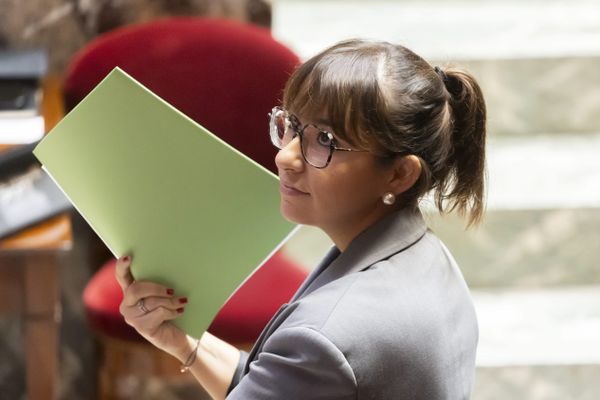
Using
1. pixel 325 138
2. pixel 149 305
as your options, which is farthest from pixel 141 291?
pixel 325 138

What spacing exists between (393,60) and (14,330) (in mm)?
1912

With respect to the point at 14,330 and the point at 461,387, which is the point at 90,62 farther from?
the point at 461,387

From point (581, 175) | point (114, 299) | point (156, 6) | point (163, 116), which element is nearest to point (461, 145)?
point (163, 116)

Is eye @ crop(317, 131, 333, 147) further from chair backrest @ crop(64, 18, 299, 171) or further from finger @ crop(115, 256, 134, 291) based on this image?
chair backrest @ crop(64, 18, 299, 171)

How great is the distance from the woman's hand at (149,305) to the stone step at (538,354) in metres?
1.32

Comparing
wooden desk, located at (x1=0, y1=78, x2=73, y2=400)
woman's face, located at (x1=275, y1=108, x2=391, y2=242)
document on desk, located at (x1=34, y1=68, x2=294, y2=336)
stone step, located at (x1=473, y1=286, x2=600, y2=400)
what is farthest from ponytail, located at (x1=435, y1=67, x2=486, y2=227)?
stone step, located at (x1=473, y1=286, x2=600, y2=400)

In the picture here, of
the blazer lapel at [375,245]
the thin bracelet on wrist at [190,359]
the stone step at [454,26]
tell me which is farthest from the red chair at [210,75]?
the blazer lapel at [375,245]

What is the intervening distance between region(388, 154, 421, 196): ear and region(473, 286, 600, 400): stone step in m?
1.43

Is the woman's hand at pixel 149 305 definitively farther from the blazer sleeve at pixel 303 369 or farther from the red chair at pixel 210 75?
the red chair at pixel 210 75

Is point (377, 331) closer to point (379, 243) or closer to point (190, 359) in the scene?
point (379, 243)

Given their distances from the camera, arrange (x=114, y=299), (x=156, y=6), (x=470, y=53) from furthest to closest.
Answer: (x=470, y=53) → (x=156, y=6) → (x=114, y=299)

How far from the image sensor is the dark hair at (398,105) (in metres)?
1.24

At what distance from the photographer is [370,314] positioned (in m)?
1.20

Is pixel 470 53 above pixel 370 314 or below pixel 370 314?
below
